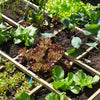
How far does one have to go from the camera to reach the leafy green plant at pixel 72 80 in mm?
3242

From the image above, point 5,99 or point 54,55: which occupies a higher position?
point 54,55

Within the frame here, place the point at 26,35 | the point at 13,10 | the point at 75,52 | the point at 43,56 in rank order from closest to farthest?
the point at 43,56, the point at 75,52, the point at 26,35, the point at 13,10

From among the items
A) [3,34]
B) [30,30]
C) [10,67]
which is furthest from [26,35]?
[10,67]

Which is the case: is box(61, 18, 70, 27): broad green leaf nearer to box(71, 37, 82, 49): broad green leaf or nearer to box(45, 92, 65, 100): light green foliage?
box(71, 37, 82, 49): broad green leaf

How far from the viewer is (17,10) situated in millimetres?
4797

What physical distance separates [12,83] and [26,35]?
95cm

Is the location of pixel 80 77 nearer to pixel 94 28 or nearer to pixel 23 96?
pixel 23 96

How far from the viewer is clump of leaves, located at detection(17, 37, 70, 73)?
345 centimetres

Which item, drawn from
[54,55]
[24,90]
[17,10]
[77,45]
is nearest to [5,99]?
[24,90]

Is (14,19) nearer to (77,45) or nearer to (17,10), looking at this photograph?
(17,10)

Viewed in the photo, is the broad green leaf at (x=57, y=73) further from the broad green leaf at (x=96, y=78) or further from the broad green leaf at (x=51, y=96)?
the broad green leaf at (x=96, y=78)

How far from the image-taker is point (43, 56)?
12.3ft

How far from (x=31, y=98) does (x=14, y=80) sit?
1.20 feet

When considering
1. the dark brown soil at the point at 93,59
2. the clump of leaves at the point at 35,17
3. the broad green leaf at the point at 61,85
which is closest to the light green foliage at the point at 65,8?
the clump of leaves at the point at 35,17
